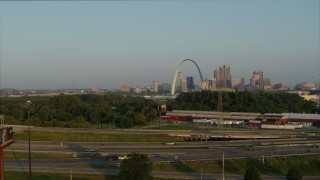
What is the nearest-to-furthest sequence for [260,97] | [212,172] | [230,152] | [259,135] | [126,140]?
[212,172] < [230,152] < [126,140] < [259,135] < [260,97]

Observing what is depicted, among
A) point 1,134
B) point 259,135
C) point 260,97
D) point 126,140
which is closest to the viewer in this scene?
point 1,134

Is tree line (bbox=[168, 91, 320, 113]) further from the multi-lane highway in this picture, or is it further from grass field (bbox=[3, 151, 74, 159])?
grass field (bbox=[3, 151, 74, 159])

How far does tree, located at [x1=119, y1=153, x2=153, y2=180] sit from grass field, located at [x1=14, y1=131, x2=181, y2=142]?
74.8ft

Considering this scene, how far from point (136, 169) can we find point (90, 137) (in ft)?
83.4

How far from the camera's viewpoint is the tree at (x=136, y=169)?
26367 millimetres

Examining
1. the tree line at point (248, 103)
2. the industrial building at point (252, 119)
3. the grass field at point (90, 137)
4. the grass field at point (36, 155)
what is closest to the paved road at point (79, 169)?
the grass field at point (36, 155)

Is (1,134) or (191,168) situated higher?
(1,134)

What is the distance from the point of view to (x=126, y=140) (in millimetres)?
49812

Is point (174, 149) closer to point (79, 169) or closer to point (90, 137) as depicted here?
point (79, 169)

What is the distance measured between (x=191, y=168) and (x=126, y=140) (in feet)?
57.4

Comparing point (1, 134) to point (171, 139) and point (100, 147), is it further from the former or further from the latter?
point (171, 139)

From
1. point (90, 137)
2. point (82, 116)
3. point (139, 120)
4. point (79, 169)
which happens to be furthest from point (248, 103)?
point (79, 169)

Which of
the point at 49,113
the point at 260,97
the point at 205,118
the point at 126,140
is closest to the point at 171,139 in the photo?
the point at 126,140

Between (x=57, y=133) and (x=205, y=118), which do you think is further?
(x=205, y=118)
